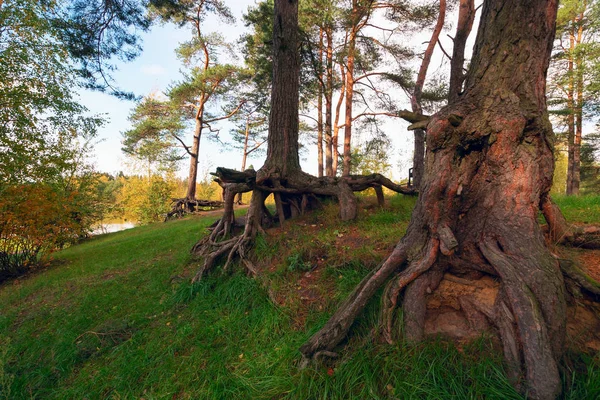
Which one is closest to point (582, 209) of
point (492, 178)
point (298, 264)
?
point (492, 178)

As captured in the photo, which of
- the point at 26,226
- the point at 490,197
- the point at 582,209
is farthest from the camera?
the point at 26,226

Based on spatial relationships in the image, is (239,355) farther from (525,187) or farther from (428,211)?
(525,187)

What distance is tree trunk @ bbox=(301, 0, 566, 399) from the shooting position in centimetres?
200

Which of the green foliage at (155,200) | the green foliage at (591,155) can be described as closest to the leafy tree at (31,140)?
the green foliage at (155,200)

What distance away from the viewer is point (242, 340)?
275cm

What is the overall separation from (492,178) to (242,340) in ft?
9.66

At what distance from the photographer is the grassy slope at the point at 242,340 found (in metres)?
1.87

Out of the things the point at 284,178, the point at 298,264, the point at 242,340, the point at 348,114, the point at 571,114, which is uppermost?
the point at 571,114

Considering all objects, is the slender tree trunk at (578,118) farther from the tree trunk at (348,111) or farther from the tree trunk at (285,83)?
the tree trunk at (285,83)

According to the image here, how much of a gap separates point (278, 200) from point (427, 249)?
132 inches

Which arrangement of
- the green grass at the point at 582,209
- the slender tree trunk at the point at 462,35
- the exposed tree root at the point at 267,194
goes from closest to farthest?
the green grass at the point at 582,209 < the exposed tree root at the point at 267,194 < the slender tree trunk at the point at 462,35

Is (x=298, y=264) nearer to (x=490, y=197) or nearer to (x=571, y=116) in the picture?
(x=490, y=197)

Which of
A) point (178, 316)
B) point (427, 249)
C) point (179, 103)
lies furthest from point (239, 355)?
point (179, 103)

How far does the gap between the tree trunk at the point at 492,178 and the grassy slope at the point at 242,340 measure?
33 cm
